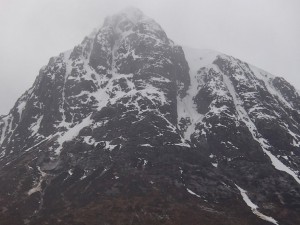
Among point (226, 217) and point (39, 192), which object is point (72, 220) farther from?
point (226, 217)

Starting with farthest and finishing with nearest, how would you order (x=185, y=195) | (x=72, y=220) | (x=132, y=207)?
(x=185, y=195)
(x=132, y=207)
(x=72, y=220)

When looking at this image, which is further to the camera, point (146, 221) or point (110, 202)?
point (110, 202)

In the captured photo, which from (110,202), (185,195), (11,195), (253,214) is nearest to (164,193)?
(185,195)

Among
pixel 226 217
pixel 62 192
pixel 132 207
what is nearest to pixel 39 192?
pixel 62 192

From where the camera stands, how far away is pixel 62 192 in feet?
631

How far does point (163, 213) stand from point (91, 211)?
27595 millimetres

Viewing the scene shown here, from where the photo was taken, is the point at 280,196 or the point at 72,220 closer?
the point at 72,220

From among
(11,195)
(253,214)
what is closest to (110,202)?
(11,195)

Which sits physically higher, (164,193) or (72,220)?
(164,193)

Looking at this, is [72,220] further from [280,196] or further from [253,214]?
[280,196]

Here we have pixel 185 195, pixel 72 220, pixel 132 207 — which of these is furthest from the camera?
pixel 185 195

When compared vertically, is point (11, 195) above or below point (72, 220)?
above

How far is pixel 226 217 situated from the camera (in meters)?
174

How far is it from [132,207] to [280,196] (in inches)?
2632
